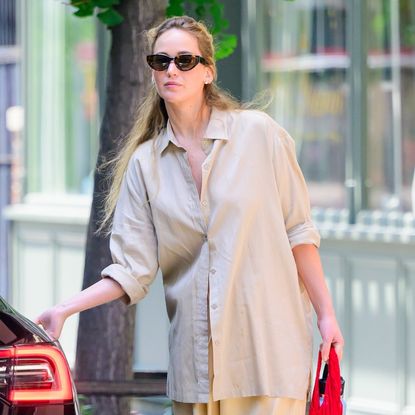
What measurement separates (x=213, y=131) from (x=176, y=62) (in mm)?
243

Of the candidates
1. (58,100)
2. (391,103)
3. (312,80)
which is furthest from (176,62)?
(58,100)

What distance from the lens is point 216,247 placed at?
159 inches

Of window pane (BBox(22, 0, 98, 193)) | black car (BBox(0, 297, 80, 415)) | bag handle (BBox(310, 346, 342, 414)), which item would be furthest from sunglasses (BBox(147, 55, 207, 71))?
window pane (BBox(22, 0, 98, 193))

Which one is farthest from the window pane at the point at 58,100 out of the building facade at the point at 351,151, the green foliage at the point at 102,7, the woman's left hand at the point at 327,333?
the woman's left hand at the point at 327,333

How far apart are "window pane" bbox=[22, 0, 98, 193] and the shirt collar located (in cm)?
595

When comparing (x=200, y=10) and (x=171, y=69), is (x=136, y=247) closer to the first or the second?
(x=171, y=69)

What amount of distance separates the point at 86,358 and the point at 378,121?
2.72 metres

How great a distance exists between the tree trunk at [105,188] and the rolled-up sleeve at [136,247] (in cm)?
204

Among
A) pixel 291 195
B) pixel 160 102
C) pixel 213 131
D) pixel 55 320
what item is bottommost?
pixel 55 320

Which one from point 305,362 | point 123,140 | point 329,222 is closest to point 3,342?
point 305,362

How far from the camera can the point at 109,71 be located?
641 centimetres

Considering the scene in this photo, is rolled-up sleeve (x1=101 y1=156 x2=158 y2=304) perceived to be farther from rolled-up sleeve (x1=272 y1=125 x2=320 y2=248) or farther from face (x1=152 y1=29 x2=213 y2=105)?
rolled-up sleeve (x1=272 y1=125 x2=320 y2=248)

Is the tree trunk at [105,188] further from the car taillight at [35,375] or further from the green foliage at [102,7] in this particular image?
the car taillight at [35,375]

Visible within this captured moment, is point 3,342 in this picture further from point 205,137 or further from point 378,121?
point 378,121
